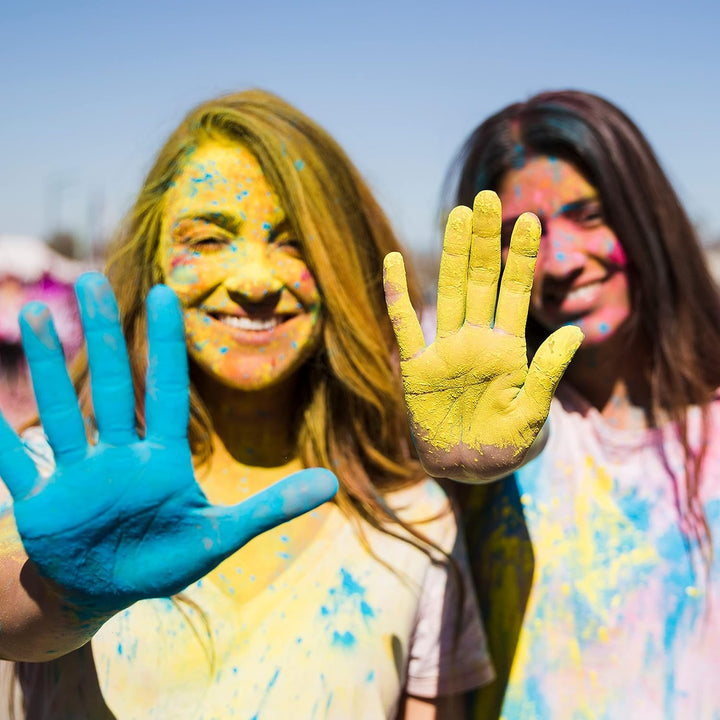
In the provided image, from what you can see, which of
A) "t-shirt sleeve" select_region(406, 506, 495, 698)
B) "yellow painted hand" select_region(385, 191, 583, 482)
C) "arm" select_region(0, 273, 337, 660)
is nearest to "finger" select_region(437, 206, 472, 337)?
"yellow painted hand" select_region(385, 191, 583, 482)

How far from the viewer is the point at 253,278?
5.23 ft

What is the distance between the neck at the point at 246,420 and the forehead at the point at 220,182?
372 mm

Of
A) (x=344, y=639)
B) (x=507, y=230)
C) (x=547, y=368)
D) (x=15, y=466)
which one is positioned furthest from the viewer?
(x=507, y=230)

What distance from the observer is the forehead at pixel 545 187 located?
1.94 metres

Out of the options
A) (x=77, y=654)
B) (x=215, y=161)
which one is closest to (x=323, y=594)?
(x=77, y=654)

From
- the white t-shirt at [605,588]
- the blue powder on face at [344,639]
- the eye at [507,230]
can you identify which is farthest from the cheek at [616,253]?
the blue powder on face at [344,639]

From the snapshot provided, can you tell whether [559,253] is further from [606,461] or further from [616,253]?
[606,461]

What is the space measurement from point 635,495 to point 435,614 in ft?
1.82

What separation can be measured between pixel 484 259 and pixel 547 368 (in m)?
0.21

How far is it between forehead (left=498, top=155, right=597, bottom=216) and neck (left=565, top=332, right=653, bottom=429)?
36 centimetres

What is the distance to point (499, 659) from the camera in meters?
1.78

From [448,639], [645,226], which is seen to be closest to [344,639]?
[448,639]

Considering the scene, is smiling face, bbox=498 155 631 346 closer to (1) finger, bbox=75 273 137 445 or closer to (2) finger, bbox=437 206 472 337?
(2) finger, bbox=437 206 472 337

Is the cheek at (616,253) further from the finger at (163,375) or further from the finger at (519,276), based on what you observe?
the finger at (163,375)
